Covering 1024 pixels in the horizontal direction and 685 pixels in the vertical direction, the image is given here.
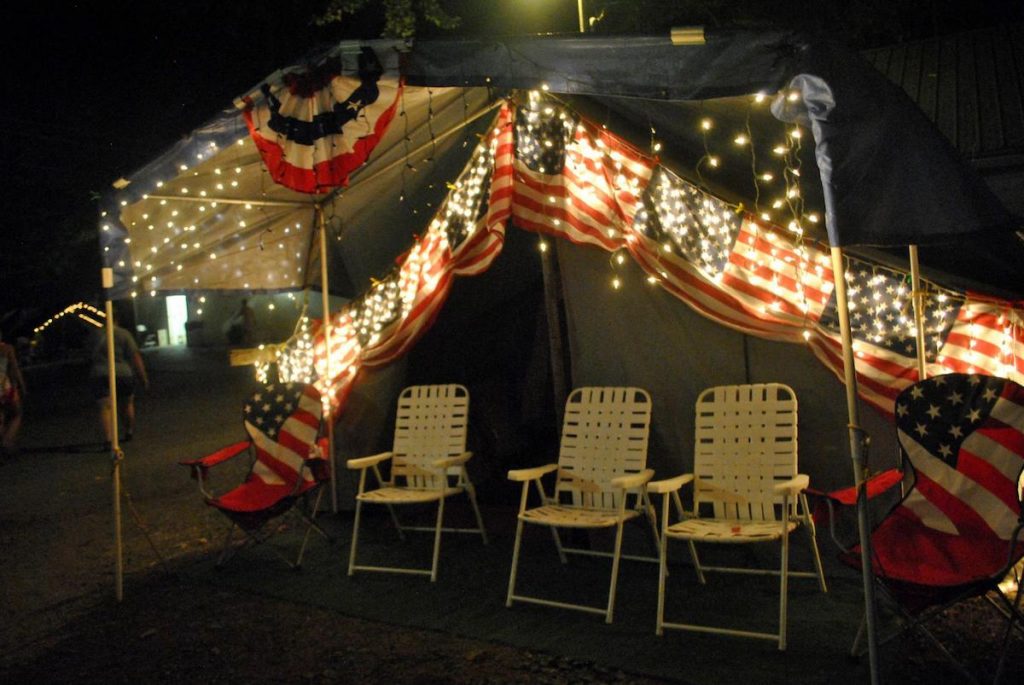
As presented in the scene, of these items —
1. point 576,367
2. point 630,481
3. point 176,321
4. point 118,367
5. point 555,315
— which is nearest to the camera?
point 630,481

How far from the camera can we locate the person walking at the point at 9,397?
33.8 ft

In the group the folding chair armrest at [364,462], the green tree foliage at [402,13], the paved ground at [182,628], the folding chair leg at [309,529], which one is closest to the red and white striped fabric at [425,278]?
the folding chair leg at [309,529]

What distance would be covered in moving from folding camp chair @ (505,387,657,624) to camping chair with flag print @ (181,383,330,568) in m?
1.50

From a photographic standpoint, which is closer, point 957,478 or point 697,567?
point 957,478

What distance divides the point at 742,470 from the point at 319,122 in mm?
2743

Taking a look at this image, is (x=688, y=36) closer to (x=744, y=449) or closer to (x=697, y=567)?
(x=744, y=449)

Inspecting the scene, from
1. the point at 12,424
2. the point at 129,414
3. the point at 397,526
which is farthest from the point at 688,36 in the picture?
the point at 12,424

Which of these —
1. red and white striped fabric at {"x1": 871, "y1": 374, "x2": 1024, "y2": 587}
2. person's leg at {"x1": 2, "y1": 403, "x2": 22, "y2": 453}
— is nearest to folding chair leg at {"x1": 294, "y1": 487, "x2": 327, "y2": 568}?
red and white striped fabric at {"x1": 871, "y1": 374, "x2": 1024, "y2": 587}

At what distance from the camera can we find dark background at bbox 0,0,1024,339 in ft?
36.7

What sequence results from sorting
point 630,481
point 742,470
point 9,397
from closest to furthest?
point 630,481
point 742,470
point 9,397

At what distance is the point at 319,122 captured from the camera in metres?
4.63

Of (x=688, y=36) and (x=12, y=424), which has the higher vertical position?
(x=688, y=36)

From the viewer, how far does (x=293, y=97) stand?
4.60 meters

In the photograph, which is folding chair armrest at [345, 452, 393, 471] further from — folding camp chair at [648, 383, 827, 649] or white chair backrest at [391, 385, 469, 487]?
folding camp chair at [648, 383, 827, 649]
